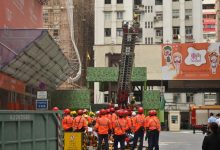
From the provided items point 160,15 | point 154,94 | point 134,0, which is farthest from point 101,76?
point 160,15

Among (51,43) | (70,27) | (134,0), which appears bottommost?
(51,43)

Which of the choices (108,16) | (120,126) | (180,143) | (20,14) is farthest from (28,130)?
(108,16)

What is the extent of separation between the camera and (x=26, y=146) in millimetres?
12453

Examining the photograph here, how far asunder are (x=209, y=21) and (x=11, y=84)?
8939 cm

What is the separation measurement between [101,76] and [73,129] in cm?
3556

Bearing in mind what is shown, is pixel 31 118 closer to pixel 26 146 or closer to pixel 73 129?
pixel 26 146

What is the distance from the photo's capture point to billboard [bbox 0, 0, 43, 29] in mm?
32544

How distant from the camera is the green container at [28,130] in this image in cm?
1162

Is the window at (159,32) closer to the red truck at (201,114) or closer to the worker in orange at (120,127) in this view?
the red truck at (201,114)

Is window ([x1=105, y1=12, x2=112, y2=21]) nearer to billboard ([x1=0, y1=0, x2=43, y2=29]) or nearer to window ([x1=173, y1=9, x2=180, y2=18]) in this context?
window ([x1=173, y1=9, x2=180, y2=18])

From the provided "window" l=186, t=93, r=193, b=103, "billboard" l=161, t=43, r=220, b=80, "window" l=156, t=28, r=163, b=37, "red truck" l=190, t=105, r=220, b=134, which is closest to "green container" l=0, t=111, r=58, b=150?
"red truck" l=190, t=105, r=220, b=134

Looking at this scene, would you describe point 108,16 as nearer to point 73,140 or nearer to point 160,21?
point 160,21

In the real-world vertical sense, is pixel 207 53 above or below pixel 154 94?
above

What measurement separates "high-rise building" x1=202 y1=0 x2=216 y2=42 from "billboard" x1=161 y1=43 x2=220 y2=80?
55.8 m
